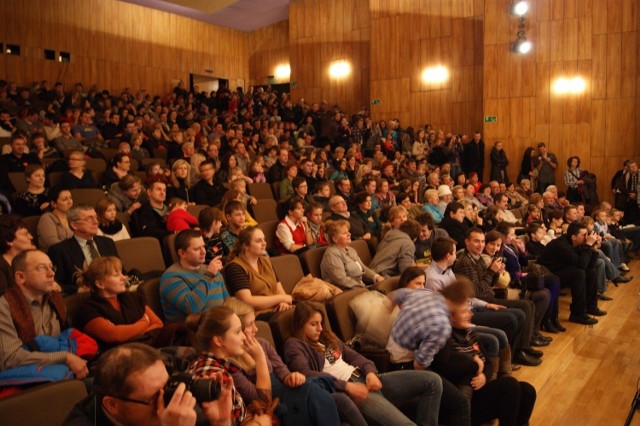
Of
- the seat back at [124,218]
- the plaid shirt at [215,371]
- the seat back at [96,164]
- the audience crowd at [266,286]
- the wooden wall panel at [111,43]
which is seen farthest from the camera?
the wooden wall panel at [111,43]

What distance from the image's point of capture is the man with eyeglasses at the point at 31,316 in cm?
199

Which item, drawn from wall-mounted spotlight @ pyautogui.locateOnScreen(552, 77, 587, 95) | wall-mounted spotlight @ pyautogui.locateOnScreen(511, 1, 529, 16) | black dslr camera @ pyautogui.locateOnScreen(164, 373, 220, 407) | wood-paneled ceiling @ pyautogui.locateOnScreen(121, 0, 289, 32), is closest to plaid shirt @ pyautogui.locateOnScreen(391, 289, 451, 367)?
black dslr camera @ pyautogui.locateOnScreen(164, 373, 220, 407)

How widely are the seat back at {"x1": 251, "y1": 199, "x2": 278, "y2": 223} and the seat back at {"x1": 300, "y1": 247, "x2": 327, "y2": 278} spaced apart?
128cm

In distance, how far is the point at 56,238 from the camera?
11.2 feet

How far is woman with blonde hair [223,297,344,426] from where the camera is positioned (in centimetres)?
202

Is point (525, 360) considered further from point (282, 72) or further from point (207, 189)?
point (282, 72)

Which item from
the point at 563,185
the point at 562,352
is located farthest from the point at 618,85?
the point at 562,352

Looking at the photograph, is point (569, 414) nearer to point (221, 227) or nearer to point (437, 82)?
point (221, 227)

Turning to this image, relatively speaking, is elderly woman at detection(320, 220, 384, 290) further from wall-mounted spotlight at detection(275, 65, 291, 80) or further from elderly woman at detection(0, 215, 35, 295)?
wall-mounted spotlight at detection(275, 65, 291, 80)

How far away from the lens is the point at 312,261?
3736 millimetres

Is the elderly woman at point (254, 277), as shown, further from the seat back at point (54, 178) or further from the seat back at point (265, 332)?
the seat back at point (54, 178)

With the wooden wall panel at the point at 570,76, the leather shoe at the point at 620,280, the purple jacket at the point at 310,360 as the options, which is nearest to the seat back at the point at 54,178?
the purple jacket at the point at 310,360

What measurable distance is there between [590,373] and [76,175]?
3.82 meters

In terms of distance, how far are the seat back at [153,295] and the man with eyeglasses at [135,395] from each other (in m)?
1.32
